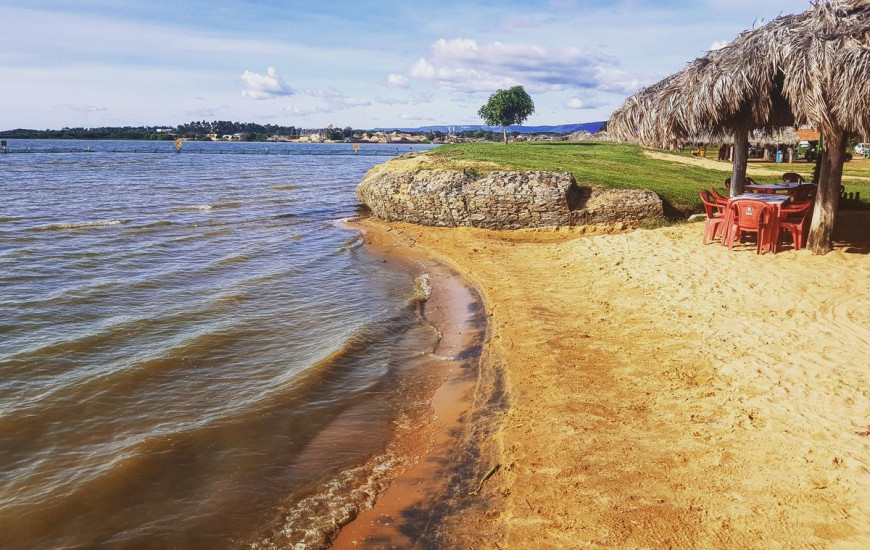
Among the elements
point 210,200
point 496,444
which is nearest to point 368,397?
point 496,444

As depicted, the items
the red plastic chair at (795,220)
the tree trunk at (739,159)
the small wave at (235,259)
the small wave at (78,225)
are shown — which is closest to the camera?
the red plastic chair at (795,220)

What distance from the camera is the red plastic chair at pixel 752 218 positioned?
31.1ft

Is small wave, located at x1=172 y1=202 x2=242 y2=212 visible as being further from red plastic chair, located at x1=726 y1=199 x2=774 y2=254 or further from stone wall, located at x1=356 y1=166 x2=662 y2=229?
red plastic chair, located at x1=726 y1=199 x2=774 y2=254

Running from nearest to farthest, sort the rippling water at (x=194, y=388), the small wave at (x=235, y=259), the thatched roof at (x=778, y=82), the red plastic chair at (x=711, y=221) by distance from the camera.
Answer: the rippling water at (x=194, y=388) → the thatched roof at (x=778, y=82) → the red plastic chair at (x=711, y=221) → the small wave at (x=235, y=259)

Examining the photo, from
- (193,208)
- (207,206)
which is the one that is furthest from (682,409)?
(207,206)

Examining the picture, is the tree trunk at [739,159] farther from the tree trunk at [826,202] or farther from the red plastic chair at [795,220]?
the tree trunk at [826,202]

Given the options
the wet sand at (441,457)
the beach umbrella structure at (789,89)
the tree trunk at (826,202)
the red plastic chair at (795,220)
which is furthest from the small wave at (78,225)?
the tree trunk at (826,202)

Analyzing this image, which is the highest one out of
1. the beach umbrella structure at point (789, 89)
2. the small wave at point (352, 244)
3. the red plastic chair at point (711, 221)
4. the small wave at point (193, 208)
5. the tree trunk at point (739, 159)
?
the beach umbrella structure at point (789, 89)

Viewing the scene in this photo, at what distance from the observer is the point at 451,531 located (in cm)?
386

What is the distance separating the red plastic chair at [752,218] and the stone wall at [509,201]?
10.7ft

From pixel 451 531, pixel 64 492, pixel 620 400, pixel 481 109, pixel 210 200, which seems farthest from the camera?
pixel 481 109

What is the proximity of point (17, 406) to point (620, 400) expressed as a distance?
595 centimetres

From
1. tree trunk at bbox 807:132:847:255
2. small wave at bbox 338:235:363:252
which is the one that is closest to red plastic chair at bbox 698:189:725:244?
tree trunk at bbox 807:132:847:255

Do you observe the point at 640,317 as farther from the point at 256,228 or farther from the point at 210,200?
the point at 210,200
